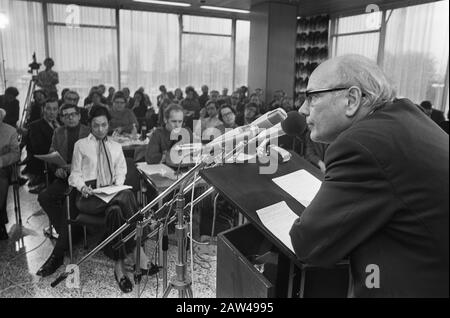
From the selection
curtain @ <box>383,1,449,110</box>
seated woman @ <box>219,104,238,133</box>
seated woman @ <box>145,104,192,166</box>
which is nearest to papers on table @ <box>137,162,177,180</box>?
seated woman @ <box>145,104,192,166</box>

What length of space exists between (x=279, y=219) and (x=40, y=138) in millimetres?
3638

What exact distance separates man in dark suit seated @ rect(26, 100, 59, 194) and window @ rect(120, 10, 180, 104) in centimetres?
537

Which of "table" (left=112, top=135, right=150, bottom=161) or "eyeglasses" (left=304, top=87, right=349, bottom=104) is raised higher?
"eyeglasses" (left=304, top=87, right=349, bottom=104)

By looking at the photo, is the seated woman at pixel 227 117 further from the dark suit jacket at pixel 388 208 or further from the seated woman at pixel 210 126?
the dark suit jacket at pixel 388 208

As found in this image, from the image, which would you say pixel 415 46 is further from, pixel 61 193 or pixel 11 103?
pixel 11 103

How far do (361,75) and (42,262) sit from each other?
278 centimetres

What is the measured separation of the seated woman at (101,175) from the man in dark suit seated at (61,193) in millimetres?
161

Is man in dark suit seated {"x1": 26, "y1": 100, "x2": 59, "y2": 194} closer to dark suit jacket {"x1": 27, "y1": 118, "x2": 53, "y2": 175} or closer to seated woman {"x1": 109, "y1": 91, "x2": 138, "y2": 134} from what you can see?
dark suit jacket {"x1": 27, "y1": 118, "x2": 53, "y2": 175}

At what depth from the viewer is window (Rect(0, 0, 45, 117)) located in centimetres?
723

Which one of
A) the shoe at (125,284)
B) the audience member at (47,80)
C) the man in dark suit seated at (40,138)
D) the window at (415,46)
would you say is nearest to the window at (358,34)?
the window at (415,46)

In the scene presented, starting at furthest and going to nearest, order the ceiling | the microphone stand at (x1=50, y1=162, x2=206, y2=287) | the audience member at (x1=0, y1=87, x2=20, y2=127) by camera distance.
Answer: the ceiling, the audience member at (x1=0, y1=87, x2=20, y2=127), the microphone stand at (x1=50, y1=162, x2=206, y2=287)

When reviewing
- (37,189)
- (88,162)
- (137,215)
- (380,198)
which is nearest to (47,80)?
(37,189)

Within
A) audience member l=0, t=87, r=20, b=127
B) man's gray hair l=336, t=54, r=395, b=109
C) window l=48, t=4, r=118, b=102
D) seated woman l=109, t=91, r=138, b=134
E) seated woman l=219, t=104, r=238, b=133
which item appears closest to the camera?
man's gray hair l=336, t=54, r=395, b=109

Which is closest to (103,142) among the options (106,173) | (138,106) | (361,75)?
(106,173)
